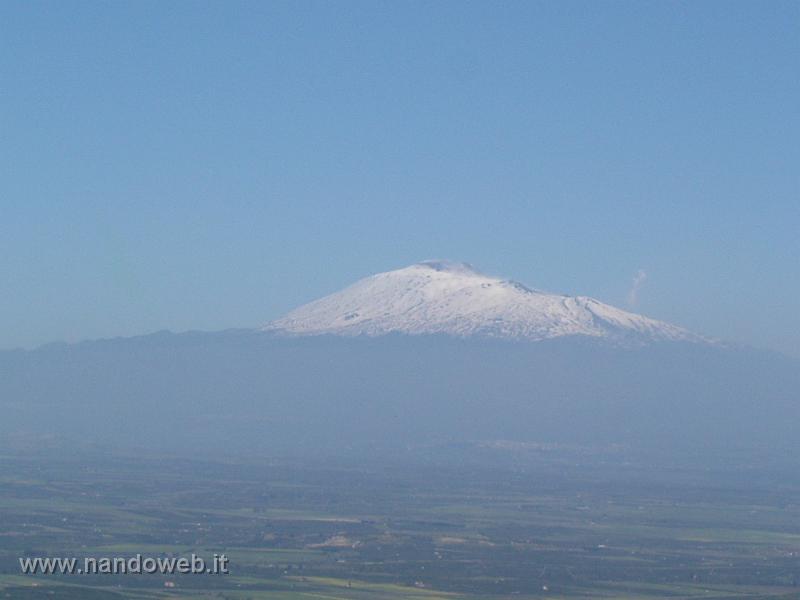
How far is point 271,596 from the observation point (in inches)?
2464

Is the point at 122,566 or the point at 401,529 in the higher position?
the point at 401,529

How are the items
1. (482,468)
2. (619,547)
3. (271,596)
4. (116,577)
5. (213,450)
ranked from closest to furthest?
(271,596)
(116,577)
(619,547)
(482,468)
(213,450)

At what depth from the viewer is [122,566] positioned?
69188mm

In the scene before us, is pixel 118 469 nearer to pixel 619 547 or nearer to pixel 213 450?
pixel 213 450

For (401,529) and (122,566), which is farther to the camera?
(401,529)

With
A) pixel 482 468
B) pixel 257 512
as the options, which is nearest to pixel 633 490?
pixel 482 468

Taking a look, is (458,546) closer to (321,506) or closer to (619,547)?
(619,547)

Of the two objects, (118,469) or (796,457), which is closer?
(118,469)

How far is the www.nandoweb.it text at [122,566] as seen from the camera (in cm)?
6769

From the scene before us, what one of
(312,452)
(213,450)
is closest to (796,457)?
(312,452)

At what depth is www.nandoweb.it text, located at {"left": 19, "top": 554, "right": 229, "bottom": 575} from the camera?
67.7m

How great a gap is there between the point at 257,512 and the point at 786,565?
3508 cm

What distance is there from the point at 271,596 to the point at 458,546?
2210cm

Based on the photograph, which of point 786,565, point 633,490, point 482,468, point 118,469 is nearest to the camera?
point 786,565
